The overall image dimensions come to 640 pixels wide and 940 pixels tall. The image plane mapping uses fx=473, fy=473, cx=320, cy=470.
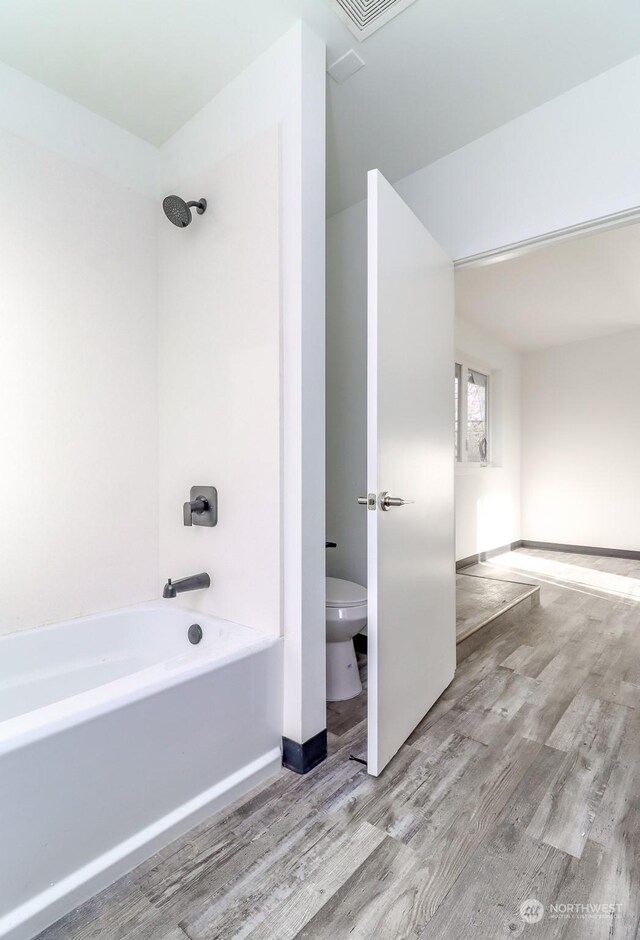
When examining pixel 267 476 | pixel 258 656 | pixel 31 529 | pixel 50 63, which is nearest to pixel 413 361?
pixel 267 476

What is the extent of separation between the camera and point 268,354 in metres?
1.65

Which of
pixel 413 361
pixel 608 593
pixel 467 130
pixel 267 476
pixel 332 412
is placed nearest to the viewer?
pixel 267 476

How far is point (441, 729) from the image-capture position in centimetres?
183

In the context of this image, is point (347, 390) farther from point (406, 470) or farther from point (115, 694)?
point (115, 694)

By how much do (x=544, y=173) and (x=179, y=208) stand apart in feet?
4.76

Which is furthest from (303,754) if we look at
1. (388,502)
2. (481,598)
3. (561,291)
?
(561,291)

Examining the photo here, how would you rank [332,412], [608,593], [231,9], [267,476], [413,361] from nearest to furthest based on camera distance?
[231,9] < [267,476] < [413,361] < [332,412] < [608,593]

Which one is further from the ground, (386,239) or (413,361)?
(386,239)

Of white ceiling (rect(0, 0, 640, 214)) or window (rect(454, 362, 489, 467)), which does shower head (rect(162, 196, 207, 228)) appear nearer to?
white ceiling (rect(0, 0, 640, 214))

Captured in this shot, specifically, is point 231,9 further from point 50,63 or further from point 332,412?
point 332,412

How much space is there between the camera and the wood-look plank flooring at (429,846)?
1.05 metres

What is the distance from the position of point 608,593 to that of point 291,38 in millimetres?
4106

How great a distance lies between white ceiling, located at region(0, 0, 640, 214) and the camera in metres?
1.53

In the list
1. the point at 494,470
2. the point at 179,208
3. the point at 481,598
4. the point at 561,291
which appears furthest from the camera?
the point at 494,470
